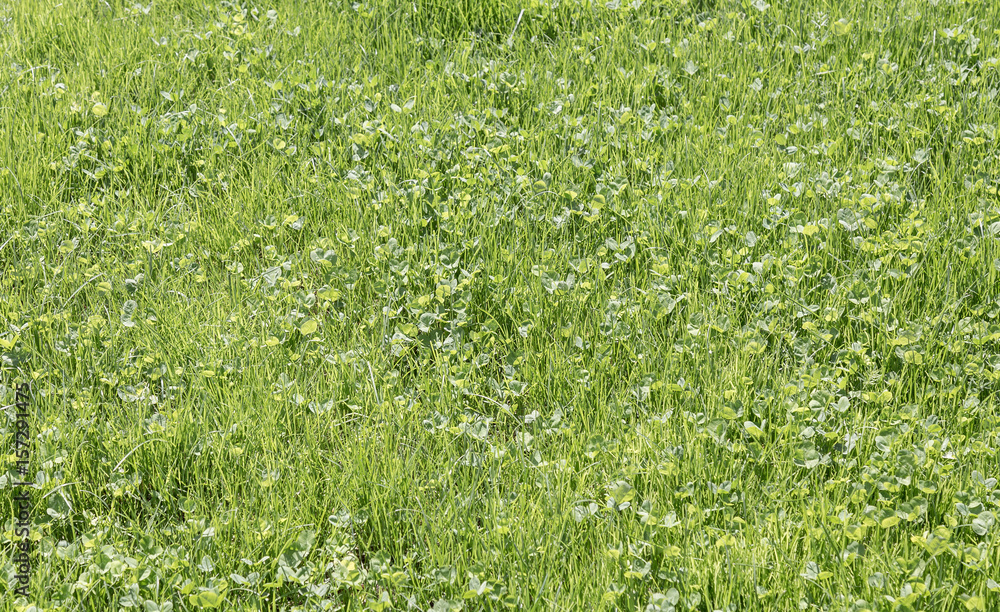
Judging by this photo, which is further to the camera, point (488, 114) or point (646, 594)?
point (488, 114)

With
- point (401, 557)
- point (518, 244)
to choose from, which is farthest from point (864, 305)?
point (401, 557)

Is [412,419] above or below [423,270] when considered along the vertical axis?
below

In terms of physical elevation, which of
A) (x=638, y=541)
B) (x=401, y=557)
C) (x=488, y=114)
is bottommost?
(x=401, y=557)

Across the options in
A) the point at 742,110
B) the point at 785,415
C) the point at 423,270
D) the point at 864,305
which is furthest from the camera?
the point at 742,110

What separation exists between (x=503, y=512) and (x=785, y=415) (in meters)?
1.09

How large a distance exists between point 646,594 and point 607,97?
9.31 feet

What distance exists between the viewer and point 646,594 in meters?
2.63

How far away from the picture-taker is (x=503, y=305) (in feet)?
12.0

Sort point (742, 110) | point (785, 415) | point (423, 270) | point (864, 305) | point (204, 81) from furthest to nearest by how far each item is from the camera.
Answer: point (204, 81) < point (742, 110) < point (423, 270) < point (864, 305) < point (785, 415)

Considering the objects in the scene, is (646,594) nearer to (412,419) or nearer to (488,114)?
(412,419)

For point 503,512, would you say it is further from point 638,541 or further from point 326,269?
point 326,269

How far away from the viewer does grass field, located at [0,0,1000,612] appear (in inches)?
107

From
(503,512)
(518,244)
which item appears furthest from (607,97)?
(503,512)

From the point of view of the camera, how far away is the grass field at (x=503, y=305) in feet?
8.93
